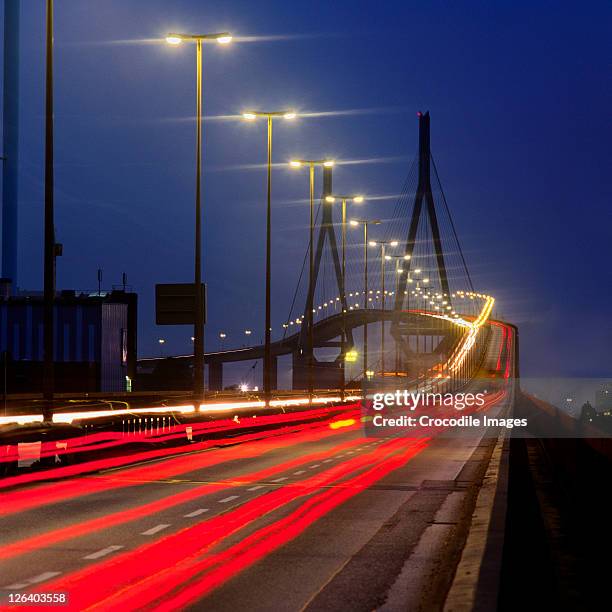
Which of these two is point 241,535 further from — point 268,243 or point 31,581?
point 268,243

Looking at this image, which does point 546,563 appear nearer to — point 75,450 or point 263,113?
point 75,450

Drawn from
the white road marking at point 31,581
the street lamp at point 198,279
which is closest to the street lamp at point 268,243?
the street lamp at point 198,279

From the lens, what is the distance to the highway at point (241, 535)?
1040 cm

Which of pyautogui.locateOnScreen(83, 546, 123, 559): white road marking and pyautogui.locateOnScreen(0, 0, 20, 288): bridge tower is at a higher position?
pyautogui.locateOnScreen(0, 0, 20, 288): bridge tower

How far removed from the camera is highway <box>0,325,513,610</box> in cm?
1040

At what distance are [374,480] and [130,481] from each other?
439 centimetres

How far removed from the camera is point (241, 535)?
567 inches

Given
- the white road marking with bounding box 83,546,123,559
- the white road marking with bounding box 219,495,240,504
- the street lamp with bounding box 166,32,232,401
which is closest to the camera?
the white road marking with bounding box 83,546,123,559

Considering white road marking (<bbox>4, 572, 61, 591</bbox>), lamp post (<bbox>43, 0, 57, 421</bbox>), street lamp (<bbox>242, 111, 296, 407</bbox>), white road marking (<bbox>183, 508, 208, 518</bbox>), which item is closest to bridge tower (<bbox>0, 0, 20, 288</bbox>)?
street lamp (<bbox>242, 111, 296, 407</bbox>)

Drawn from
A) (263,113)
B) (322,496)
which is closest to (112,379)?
(263,113)

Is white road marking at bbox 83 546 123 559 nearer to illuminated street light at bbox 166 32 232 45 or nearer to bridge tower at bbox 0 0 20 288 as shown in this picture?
illuminated street light at bbox 166 32 232 45

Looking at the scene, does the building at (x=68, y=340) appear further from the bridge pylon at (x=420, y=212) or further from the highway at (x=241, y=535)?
the highway at (x=241, y=535)

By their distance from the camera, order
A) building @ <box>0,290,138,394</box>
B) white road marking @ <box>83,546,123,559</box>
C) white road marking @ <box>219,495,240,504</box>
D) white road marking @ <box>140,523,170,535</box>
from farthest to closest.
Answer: building @ <box>0,290,138,394</box> < white road marking @ <box>219,495,240,504</box> < white road marking @ <box>140,523,170,535</box> < white road marking @ <box>83,546,123,559</box>

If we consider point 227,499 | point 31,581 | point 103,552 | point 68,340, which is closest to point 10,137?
point 68,340
